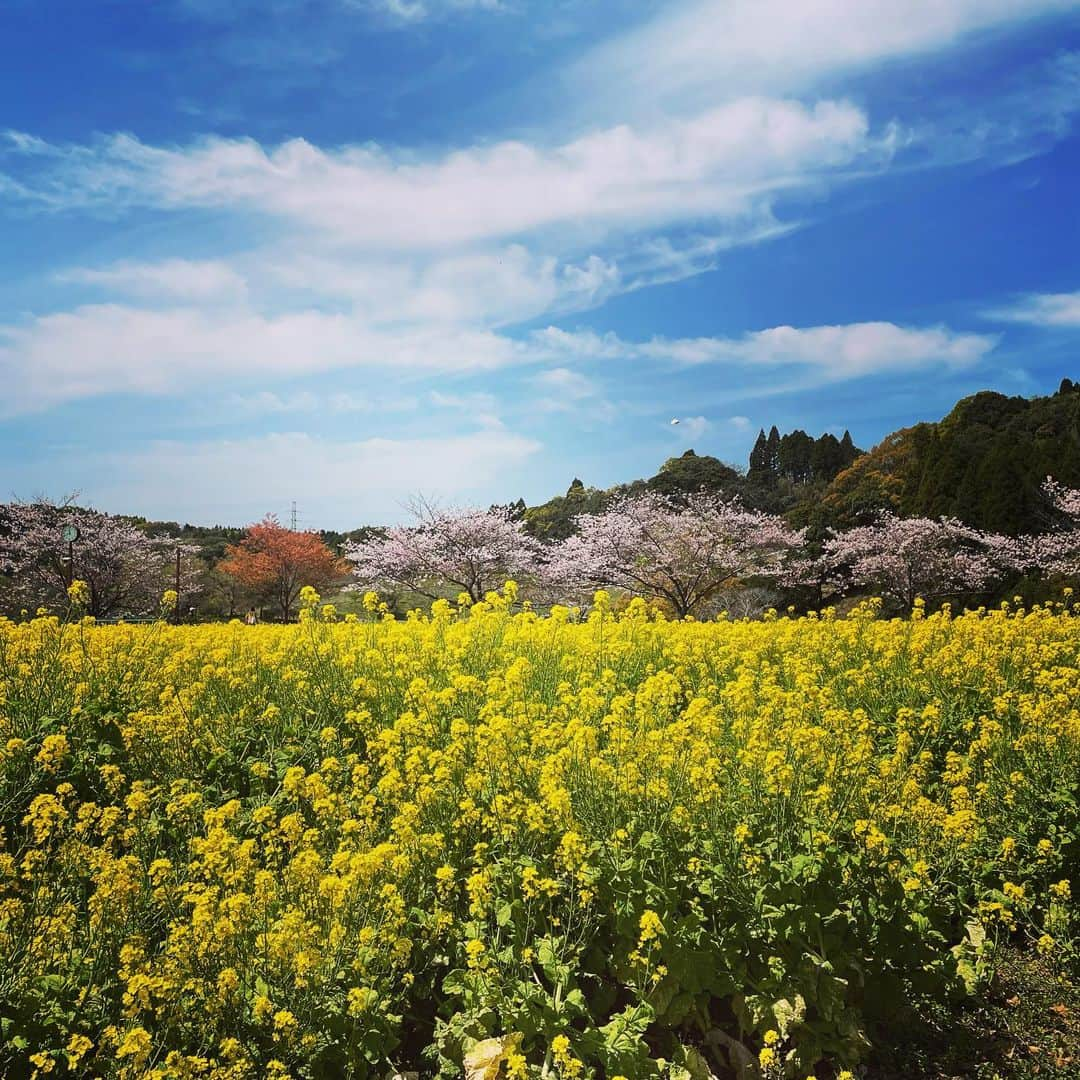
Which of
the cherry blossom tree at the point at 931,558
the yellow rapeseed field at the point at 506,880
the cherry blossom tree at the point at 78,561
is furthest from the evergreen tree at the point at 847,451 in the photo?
the yellow rapeseed field at the point at 506,880

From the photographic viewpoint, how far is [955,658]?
25.4 feet

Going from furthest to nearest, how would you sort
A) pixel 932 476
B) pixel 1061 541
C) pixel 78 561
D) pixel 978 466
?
pixel 78 561
pixel 932 476
pixel 978 466
pixel 1061 541

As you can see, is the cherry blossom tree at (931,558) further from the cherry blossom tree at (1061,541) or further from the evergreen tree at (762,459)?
the evergreen tree at (762,459)

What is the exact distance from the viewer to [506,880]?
3.99m

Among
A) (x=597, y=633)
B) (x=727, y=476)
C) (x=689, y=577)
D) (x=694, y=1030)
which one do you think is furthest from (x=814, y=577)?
(x=694, y=1030)

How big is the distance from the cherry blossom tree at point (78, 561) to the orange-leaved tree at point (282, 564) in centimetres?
423

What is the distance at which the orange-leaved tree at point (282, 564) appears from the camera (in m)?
38.2

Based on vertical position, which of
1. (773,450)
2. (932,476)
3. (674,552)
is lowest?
(674,552)

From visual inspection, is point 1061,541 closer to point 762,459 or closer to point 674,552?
point 674,552

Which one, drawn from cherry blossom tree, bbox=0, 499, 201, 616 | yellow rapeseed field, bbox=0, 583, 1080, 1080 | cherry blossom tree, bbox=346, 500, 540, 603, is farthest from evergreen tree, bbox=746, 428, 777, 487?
yellow rapeseed field, bbox=0, 583, 1080, 1080

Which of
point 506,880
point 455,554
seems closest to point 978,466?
point 455,554

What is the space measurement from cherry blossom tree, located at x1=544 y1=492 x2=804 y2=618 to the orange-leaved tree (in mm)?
17635

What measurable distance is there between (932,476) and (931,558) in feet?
17.5

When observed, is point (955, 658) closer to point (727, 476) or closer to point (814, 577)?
point (814, 577)
